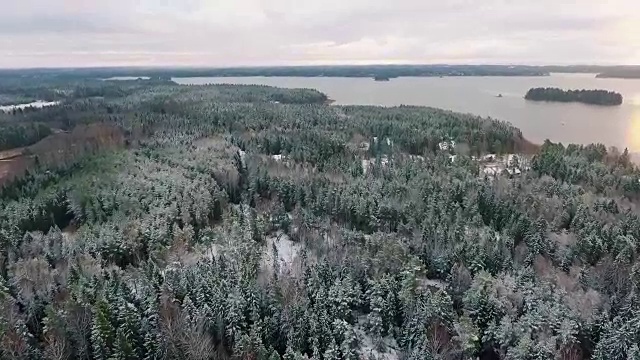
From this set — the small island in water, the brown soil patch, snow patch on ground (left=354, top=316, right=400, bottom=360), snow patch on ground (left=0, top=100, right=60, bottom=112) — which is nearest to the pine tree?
snow patch on ground (left=354, top=316, right=400, bottom=360)

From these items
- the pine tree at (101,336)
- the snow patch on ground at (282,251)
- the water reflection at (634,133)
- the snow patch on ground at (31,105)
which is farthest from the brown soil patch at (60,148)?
the water reflection at (634,133)

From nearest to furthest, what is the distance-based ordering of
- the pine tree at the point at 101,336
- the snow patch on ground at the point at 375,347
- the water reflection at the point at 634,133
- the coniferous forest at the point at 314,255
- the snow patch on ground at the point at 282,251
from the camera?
1. the pine tree at the point at 101,336
2. the coniferous forest at the point at 314,255
3. the snow patch on ground at the point at 375,347
4. the snow patch on ground at the point at 282,251
5. the water reflection at the point at 634,133

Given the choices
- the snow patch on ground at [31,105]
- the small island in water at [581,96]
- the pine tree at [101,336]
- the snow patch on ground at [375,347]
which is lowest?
the snow patch on ground at [375,347]

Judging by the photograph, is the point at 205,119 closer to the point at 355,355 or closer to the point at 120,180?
the point at 120,180

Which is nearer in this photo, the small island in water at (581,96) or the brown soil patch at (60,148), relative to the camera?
the brown soil patch at (60,148)

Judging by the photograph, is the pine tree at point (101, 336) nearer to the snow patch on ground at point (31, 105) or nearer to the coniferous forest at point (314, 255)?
the coniferous forest at point (314, 255)

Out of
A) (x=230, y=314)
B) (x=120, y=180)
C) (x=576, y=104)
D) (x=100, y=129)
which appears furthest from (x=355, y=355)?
(x=576, y=104)
